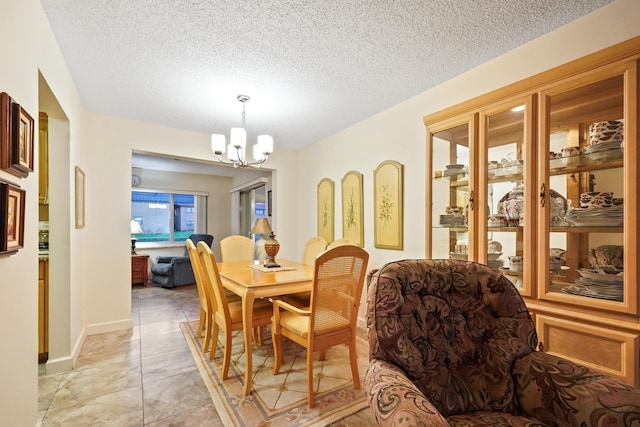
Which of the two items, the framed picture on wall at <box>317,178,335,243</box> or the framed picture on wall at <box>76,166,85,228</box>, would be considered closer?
the framed picture on wall at <box>76,166,85,228</box>

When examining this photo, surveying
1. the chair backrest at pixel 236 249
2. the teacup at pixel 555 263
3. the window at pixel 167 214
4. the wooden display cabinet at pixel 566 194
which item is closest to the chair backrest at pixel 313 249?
the chair backrest at pixel 236 249

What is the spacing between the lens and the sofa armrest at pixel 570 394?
3.04 ft

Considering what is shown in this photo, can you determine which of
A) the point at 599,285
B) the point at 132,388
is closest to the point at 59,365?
the point at 132,388

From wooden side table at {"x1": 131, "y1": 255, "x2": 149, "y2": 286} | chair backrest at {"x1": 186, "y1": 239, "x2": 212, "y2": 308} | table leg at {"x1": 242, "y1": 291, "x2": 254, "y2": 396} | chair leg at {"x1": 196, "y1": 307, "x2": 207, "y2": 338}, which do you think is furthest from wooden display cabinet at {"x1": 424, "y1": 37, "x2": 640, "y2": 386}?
wooden side table at {"x1": 131, "y1": 255, "x2": 149, "y2": 286}

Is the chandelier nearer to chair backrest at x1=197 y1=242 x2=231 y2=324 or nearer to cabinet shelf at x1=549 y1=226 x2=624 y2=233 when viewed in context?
chair backrest at x1=197 y1=242 x2=231 y2=324

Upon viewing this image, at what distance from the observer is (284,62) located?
2.18m

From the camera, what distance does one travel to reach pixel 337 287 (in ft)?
6.52

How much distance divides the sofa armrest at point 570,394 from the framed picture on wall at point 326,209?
2856mm

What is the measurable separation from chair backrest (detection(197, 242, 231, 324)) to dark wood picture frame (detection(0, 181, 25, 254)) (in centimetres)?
99

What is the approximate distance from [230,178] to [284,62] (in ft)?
18.7

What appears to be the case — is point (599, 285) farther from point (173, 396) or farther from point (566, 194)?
point (173, 396)

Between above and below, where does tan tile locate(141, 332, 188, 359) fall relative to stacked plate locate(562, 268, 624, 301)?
below

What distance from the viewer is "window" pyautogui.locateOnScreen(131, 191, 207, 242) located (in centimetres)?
671

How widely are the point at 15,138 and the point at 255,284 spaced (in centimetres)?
149
